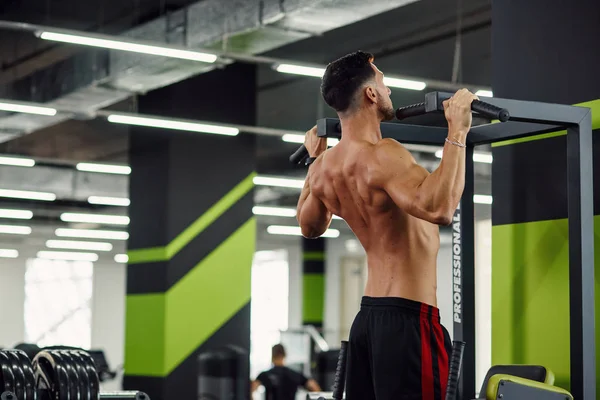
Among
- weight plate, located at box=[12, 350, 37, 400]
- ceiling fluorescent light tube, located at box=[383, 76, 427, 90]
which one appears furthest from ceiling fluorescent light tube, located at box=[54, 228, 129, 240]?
weight plate, located at box=[12, 350, 37, 400]

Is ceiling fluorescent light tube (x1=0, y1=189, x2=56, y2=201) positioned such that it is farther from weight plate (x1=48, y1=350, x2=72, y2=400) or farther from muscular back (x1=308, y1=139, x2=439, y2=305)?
muscular back (x1=308, y1=139, x2=439, y2=305)

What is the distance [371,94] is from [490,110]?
36 centimetres

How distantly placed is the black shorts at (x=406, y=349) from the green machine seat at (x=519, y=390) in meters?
0.19

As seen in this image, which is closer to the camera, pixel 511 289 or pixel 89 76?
pixel 511 289

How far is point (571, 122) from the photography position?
9.24 ft

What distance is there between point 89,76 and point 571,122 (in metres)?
7.23

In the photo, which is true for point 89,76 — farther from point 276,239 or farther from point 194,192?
point 276,239

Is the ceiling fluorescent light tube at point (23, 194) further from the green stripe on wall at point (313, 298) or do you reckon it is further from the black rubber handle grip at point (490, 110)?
the black rubber handle grip at point (490, 110)

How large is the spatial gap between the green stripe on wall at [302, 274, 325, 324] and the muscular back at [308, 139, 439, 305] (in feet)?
63.9

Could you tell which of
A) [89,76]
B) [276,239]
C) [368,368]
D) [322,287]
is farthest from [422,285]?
[276,239]

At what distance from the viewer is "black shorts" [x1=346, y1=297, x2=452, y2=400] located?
99.9 inches

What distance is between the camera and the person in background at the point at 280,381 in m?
9.18

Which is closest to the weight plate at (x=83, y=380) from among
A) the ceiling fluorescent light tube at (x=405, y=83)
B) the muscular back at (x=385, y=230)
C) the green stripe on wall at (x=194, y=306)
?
the muscular back at (x=385, y=230)

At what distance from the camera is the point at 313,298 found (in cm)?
2216
